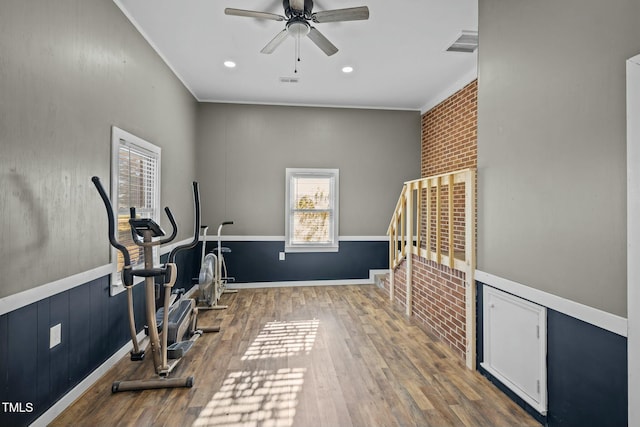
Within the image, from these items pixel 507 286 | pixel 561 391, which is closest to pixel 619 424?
pixel 561 391

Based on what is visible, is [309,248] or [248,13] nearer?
[248,13]

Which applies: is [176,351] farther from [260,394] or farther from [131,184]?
[131,184]

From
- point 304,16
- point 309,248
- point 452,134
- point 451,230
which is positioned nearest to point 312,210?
point 309,248

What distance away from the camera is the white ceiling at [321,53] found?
2.86 meters

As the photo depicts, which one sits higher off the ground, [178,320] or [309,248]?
[309,248]

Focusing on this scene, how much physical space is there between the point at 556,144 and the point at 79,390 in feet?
11.4

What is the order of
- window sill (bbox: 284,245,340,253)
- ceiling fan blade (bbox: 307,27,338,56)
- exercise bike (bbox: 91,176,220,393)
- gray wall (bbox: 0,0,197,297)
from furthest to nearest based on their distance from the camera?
window sill (bbox: 284,245,340,253) < ceiling fan blade (bbox: 307,27,338,56) < exercise bike (bbox: 91,176,220,393) < gray wall (bbox: 0,0,197,297)

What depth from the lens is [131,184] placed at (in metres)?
3.05

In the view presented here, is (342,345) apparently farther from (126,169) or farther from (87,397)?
(126,169)

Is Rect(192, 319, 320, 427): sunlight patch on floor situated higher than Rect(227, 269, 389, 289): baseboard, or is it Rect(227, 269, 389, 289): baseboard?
Rect(227, 269, 389, 289): baseboard

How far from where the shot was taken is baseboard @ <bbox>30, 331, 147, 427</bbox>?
194cm

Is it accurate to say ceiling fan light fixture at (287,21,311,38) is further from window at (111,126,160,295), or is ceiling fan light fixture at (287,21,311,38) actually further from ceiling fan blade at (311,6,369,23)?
window at (111,126,160,295)

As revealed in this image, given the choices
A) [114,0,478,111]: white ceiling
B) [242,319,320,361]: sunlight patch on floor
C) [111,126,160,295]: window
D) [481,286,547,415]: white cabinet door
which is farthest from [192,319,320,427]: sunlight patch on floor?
[114,0,478,111]: white ceiling

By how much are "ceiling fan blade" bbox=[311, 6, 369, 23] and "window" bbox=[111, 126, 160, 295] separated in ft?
6.32
